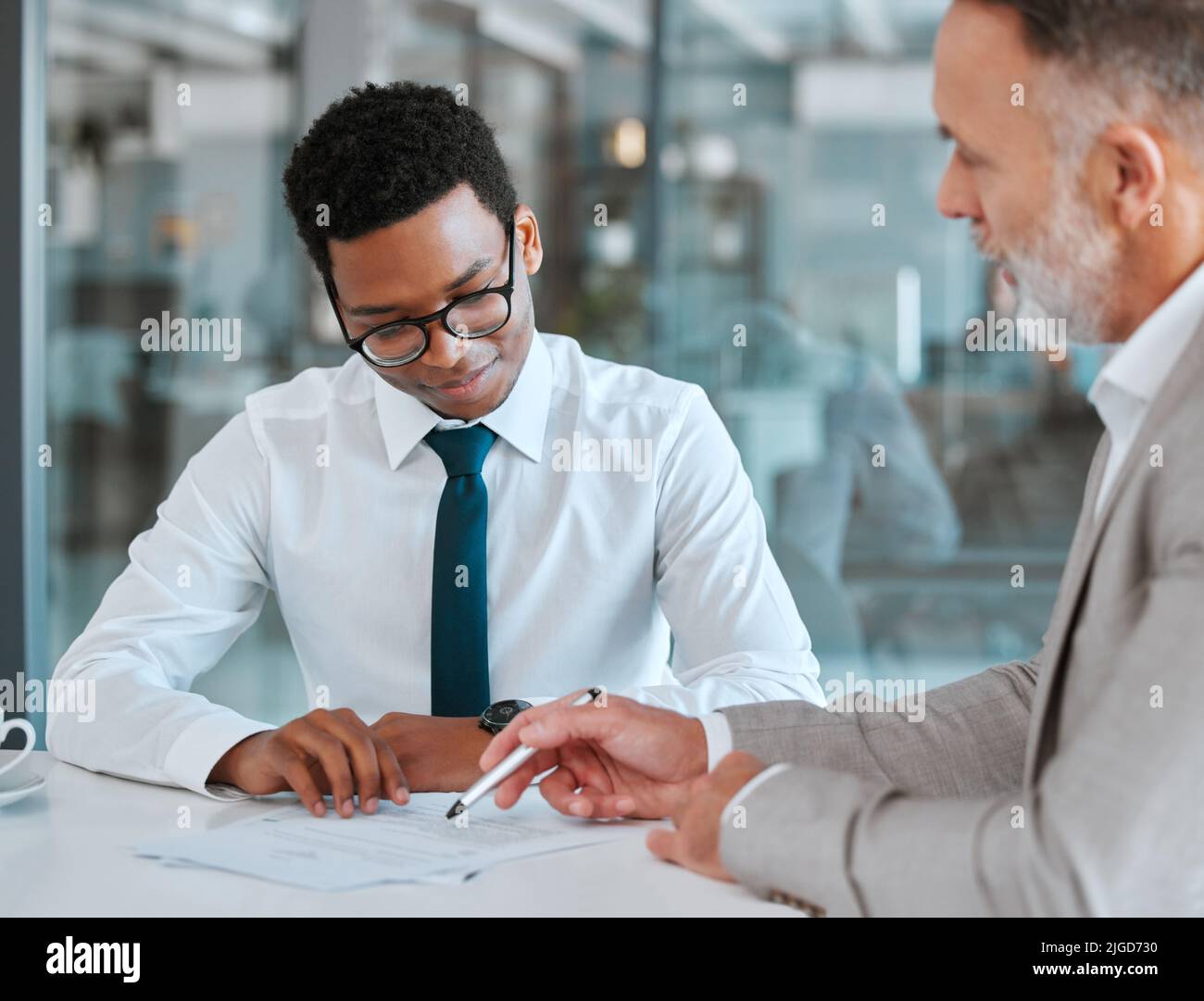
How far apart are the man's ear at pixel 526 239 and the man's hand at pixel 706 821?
3.25 feet

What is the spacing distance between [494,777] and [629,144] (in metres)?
3.15

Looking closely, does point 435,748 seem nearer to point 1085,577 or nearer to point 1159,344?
point 1085,577

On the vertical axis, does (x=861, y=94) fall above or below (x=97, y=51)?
below

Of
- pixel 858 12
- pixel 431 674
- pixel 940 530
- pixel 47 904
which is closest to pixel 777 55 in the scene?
pixel 858 12

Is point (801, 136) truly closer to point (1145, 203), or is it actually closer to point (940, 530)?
point (940, 530)

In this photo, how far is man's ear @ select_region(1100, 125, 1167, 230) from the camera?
108 centimetres

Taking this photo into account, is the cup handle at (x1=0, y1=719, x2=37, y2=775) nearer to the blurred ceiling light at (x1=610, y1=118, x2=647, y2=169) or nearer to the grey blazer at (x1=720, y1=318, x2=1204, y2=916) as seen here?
the grey blazer at (x1=720, y1=318, x2=1204, y2=916)

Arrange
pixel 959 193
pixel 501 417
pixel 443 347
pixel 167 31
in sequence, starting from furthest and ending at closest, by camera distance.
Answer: pixel 167 31 → pixel 501 417 → pixel 443 347 → pixel 959 193

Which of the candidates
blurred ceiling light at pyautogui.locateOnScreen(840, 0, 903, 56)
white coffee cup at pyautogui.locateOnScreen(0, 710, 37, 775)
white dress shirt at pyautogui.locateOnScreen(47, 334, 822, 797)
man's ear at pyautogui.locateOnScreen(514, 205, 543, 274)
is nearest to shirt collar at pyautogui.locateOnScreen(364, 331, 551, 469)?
white dress shirt at pyautogui.locateOnScreen(47, 334, 822, 797)

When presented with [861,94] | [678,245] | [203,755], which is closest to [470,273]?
[203,755]

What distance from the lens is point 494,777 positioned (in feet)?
4.32

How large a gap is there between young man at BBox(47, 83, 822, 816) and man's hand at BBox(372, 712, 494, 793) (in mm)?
278

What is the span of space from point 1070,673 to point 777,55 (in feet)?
11.0

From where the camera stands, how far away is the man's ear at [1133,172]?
1.08 m
